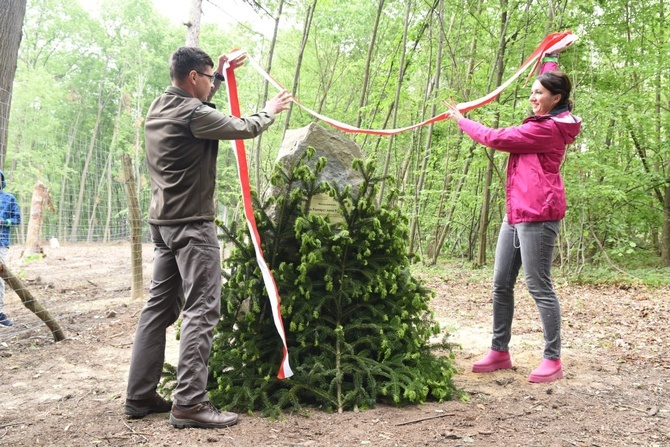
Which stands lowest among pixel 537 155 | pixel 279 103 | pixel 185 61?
pixel 537 155

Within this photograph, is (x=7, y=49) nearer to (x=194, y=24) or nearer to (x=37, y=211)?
(x=194, y=24)

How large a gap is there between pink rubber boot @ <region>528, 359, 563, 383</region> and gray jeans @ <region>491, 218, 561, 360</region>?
1.9 inches

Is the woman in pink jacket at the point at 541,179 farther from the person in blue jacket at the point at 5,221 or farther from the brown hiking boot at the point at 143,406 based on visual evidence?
the person in blue jacket at the point at 5,221

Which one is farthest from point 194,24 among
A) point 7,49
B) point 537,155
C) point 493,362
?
point 493,362

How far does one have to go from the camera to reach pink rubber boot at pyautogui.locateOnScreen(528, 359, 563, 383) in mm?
3607

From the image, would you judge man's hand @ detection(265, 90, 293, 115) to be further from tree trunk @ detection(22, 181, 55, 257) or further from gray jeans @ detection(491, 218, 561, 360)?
tree trunk @ detection(22, 181, 55, 257)

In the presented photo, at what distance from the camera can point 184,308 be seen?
2.89 metres

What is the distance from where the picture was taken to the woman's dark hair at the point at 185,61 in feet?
9.73

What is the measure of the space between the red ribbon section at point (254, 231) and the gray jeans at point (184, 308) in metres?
0.26

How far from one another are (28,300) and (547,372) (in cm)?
518

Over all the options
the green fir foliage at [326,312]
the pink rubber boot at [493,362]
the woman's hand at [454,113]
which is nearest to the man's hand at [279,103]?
the green fir foliage at [326,312]

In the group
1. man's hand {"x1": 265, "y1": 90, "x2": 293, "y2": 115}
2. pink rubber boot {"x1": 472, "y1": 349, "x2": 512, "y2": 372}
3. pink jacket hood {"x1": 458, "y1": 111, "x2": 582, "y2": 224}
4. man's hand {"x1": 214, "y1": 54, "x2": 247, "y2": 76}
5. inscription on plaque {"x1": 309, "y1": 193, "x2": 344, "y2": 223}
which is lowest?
pink rubber boot {"x1": 472, "y1": 349, "x2": 512, "y2": 372}

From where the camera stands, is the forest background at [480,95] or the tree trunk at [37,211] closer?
the forest background at [480,95]

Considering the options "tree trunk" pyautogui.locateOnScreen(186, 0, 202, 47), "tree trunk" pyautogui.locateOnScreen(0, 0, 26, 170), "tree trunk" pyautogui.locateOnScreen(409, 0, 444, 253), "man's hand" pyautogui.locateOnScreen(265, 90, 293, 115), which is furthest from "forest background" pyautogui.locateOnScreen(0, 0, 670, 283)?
"man's hand" pyautogui.locateOnScreen(265, 90, 293, 115)
